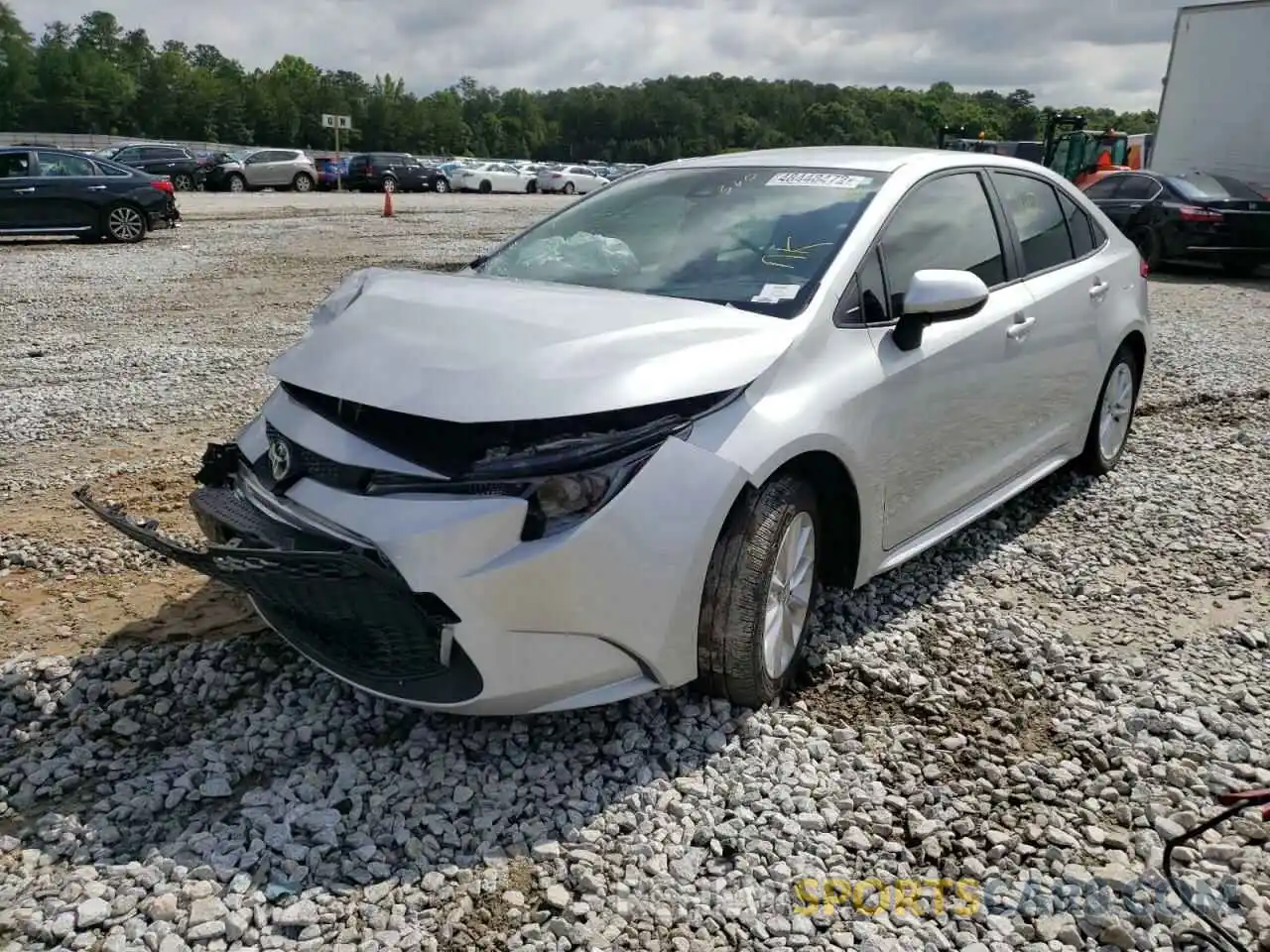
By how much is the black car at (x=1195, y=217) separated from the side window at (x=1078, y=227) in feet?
34.9

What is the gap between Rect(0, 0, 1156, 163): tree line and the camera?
77562 millimetres

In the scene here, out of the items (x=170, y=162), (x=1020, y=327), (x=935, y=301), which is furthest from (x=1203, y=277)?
(x=170, y=162)

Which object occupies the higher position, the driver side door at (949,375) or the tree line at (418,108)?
the tree line at (418,108)

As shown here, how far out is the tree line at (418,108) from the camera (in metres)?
77.6

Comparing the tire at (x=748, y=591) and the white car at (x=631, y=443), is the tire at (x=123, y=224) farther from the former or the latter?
the tire at (x=748, y=591)

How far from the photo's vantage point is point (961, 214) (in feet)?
13.7

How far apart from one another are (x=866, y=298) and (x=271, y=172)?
122 feet

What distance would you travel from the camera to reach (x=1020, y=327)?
423 cm

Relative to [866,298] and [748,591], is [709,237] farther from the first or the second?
[748,591]

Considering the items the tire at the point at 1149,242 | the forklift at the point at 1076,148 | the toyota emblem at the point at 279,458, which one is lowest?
the toyota emblem at the point at 279,458

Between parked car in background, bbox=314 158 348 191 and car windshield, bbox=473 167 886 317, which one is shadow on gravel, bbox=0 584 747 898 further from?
parked car in background, bbox=314 158 348 191

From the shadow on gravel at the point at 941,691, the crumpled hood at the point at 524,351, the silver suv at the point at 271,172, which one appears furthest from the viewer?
the silver suv at the point at 271,172

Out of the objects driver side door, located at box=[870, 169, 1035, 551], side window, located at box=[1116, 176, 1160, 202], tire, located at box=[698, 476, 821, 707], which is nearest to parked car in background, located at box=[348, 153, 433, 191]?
side window, located at box=[1116, 176, 1160, 202]

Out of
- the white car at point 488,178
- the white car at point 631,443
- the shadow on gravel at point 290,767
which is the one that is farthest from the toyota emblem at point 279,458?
the white car at point 488,178
